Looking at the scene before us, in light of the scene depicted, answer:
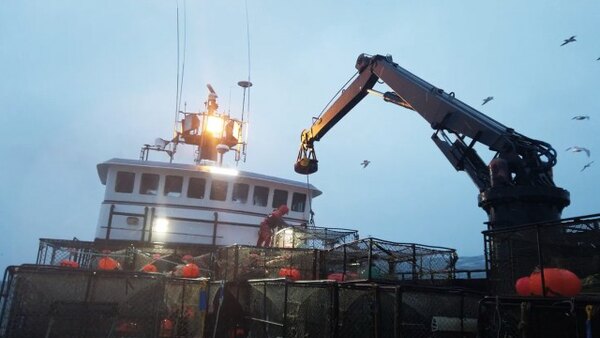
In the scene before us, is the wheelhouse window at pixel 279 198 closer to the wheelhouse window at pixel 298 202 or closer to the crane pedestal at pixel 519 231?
the wheelhouse window at pixel 298 202

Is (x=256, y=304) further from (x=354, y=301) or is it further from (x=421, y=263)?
(x=421, y=263)

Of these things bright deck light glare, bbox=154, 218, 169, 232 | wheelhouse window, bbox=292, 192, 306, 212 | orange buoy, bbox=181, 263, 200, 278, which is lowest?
orange buoy, bbox=181, 263, 200, 278

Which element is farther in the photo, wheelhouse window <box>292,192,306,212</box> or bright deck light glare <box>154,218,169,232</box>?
wheelhouse window <box>292,192,306,212</box>

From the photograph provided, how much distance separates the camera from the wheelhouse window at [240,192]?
1695cm

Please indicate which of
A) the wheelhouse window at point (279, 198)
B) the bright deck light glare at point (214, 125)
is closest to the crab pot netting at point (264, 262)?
the wheelhouse window at point (279, 198)

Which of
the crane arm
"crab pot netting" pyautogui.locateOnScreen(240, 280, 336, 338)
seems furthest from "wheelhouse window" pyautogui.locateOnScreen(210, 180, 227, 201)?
"crab pot netting" pyautogui.locateOnScreen(240, 280, 336, 338)

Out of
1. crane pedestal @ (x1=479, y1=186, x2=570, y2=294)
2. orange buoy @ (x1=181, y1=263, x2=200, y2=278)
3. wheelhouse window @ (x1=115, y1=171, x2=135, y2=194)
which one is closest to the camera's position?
crane pedestal @ (x1=479, y1=186, x2=570, y2=294)

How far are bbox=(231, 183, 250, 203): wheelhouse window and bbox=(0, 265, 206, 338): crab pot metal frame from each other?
1042cm

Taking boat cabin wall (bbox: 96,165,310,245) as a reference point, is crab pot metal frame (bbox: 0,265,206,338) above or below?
below

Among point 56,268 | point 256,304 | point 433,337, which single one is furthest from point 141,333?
point 433,337

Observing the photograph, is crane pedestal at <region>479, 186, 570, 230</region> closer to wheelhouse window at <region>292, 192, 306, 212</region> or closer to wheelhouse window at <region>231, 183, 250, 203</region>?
wheelhouse window at <region>292, 192, 306, 212</region>

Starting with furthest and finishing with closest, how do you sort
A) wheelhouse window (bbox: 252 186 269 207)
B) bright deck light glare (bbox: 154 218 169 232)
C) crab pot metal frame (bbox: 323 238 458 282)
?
1. wheelhouse window (bbox: 252 186 269 207)
2. bright deck light glare (bbox: 154 218 169 232)
3. crab pot metal frame (bbox: 323 238 458 282)

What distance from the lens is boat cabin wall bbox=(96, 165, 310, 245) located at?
15.7 metres

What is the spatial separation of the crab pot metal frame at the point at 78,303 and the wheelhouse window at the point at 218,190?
10.3 m
